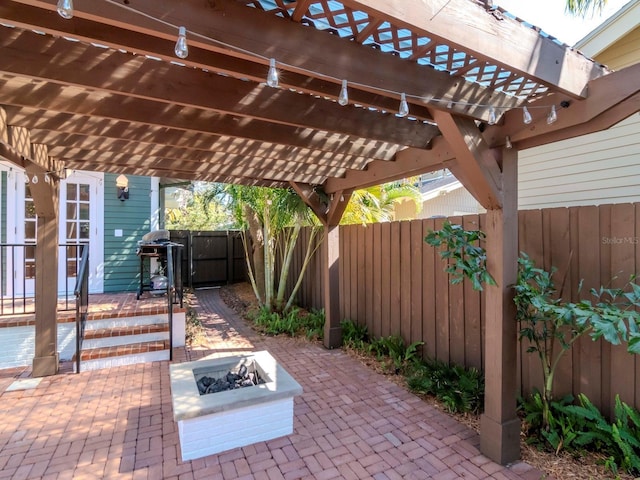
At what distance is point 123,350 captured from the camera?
432 cm

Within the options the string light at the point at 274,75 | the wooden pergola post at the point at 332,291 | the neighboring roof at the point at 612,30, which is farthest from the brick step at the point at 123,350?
the neighboring roof at the point at 612,30

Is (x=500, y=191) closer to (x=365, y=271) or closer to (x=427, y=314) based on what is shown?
(x=427, y=314)

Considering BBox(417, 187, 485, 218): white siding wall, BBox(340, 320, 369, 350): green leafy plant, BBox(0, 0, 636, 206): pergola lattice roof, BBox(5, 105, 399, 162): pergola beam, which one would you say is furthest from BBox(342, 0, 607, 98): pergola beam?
BBox(417, 187, 485, 218): white siding wall

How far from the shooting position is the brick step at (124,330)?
4434mm

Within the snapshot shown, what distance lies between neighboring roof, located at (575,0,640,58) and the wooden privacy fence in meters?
2.99

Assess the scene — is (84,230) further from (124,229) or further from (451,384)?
(451,384)

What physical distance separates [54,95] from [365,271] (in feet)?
13.3

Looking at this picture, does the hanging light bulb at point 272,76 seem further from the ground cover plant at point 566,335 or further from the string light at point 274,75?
the ground cover plant at point 566,335

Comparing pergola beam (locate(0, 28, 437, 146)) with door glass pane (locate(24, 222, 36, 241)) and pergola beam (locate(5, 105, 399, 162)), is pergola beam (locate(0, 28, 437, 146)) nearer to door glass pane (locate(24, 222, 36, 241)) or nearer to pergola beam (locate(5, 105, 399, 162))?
pergola beam (locate(5, 105, 399, 162))

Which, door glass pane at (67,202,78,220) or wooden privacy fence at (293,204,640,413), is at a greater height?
door glass pane at (67,202,78,220)

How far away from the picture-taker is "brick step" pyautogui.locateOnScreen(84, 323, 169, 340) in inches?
175

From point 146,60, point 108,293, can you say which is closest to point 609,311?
point 146,60

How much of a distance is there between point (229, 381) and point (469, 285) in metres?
2.49

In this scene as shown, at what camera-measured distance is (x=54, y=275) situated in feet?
12.6
